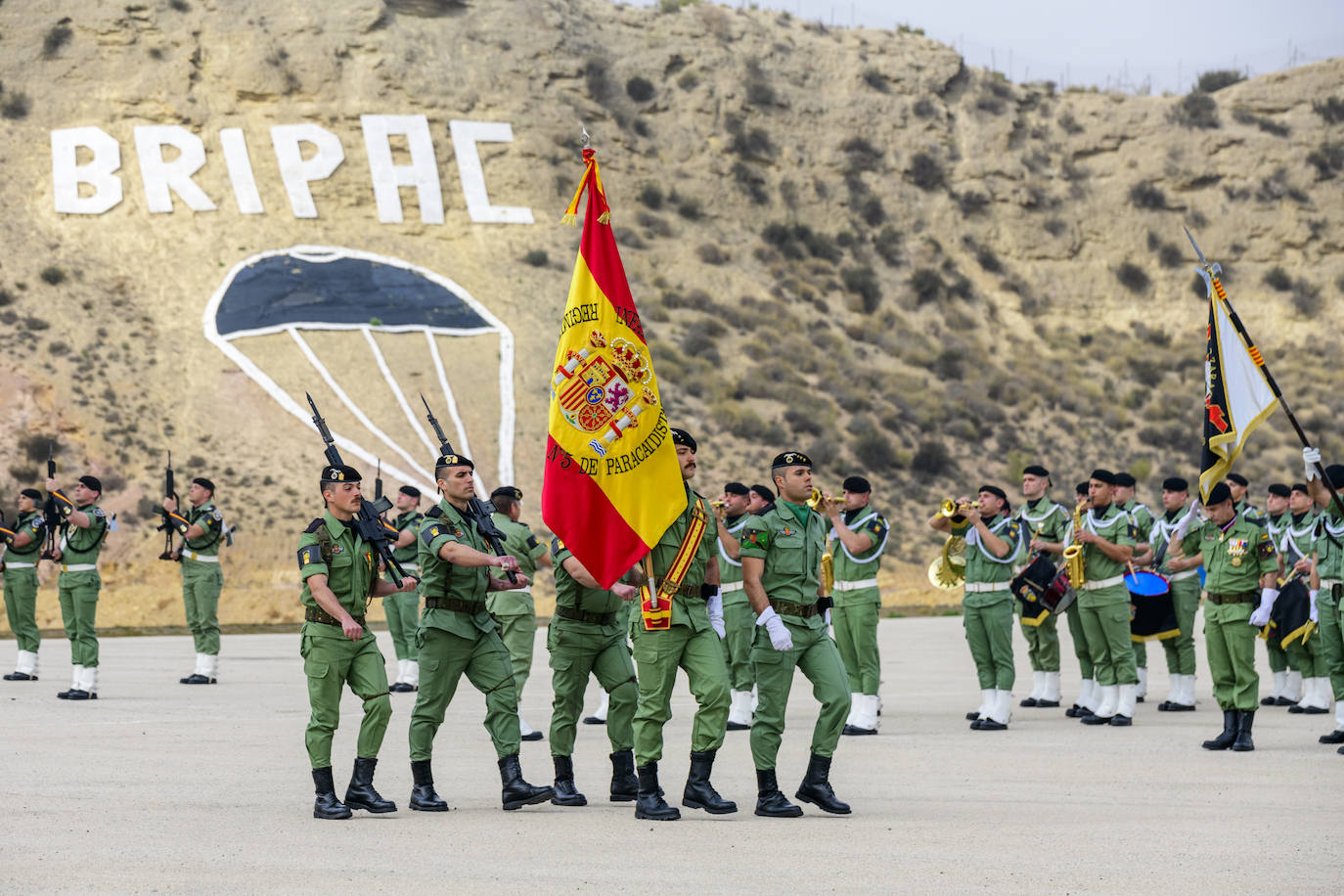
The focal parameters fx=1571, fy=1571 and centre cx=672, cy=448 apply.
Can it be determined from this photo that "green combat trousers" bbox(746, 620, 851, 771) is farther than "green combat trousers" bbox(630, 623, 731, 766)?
Yes

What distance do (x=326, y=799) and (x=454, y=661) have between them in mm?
1137

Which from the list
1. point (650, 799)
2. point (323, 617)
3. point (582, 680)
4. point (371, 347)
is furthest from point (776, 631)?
point (371, 347)

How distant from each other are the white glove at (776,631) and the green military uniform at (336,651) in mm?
2370

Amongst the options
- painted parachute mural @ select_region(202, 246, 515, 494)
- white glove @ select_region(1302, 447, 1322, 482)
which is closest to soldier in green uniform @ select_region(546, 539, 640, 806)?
white glove @ select_region(1302, 447, 1322, 482)

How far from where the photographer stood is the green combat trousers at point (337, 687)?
31.4 feet

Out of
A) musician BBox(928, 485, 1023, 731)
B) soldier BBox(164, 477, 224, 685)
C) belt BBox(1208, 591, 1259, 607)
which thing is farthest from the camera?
soldier BBox(164, 477, 224, 685)

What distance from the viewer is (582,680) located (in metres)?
10.4

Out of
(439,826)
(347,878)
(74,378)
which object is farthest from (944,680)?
(74,378)

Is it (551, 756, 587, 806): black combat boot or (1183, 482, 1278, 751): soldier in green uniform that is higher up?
(1183, 482, 1278, 751): soldier in green uniform

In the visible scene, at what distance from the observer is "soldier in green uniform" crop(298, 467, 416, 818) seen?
955 centimetres

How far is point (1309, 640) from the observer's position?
53.6ft

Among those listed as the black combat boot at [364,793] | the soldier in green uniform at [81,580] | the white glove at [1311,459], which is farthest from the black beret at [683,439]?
the soldier in green uniform at [81,580]

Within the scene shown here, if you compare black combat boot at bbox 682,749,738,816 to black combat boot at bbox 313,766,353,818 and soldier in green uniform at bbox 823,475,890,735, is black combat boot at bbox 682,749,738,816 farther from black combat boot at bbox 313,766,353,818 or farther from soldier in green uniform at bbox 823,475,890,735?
soldier in green uniform at bbox 823,475,890,735

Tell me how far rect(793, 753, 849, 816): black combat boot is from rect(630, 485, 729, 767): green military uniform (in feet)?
2.27
